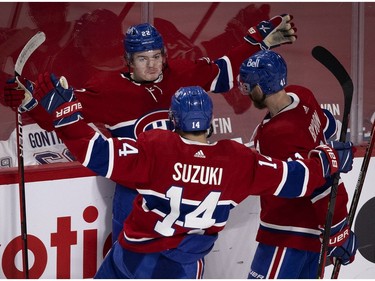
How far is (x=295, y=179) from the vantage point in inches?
129

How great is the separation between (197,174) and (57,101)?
461mm

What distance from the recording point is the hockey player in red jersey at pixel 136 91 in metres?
3.68

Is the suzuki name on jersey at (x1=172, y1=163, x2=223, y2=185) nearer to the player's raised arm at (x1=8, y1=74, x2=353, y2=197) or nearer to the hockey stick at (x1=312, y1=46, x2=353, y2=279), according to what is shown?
the player's raised arm at (x1=8, y1=74, x2=353, y2=197)

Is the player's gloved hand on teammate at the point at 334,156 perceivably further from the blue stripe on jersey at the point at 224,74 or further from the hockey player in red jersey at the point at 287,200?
the blue stripe on jersey at the point at 224,74

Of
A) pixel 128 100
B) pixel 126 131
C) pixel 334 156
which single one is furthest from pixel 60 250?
pixel 334 156

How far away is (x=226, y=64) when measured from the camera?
397 centimetres

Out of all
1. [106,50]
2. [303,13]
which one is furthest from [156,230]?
[303,13]

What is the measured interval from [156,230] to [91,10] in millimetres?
1278

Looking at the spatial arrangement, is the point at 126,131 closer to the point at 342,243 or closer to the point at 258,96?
the point at 258,96

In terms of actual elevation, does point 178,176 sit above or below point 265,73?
below

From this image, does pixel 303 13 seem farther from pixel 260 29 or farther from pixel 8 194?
pixel 8 194

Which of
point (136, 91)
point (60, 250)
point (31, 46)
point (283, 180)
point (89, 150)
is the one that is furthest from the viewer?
point (60, 250)

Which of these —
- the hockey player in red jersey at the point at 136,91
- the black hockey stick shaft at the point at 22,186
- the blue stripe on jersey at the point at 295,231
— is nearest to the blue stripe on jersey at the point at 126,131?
the hockey player in red jersey at the point at 136,91

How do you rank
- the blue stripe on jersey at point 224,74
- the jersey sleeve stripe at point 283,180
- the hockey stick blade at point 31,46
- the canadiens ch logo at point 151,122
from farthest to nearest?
the blue stripe on jersey at point 224,74, the canadiens ch logo at point 151,122, the hockey stick blade at point 31,46, the jersey sleeve stripe at point 283,180
